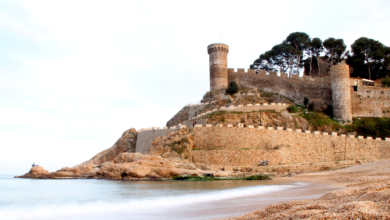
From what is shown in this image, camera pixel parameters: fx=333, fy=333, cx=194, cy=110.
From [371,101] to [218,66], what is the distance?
16952 mm

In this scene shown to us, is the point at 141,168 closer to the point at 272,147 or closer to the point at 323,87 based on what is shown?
the point at 272,147

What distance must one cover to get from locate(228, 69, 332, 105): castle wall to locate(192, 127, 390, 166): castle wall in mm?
9376

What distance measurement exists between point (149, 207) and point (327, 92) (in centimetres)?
3023

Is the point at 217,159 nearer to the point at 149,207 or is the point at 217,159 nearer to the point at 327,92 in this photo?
the point at 149,207

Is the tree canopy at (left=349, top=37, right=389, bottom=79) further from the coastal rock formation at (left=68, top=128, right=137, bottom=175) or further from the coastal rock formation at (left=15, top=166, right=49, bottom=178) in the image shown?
the coastal rock formation at (left=15, top=166, right=49, bottom=178)

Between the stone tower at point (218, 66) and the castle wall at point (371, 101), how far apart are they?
1404 centimetres

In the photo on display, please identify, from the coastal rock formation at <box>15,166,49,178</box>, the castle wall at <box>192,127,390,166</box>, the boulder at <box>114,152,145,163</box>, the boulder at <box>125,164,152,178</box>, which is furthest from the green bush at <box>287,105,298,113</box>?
the coastal rock formation at <box>15,166,49,178</box>

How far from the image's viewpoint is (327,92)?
36312 mm

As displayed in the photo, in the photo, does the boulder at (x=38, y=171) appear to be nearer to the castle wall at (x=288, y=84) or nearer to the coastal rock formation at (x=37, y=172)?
the coastal rock formation at (x=37, y=172)

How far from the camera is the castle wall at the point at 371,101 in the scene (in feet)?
112

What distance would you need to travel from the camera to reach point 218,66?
3997cm

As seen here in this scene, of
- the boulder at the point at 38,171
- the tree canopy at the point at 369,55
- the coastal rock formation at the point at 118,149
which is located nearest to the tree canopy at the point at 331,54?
the tree canopy at the point at 369,55

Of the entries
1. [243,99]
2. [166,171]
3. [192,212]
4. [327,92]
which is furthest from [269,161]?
[327,92]

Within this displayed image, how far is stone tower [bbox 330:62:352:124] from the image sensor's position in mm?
33312
